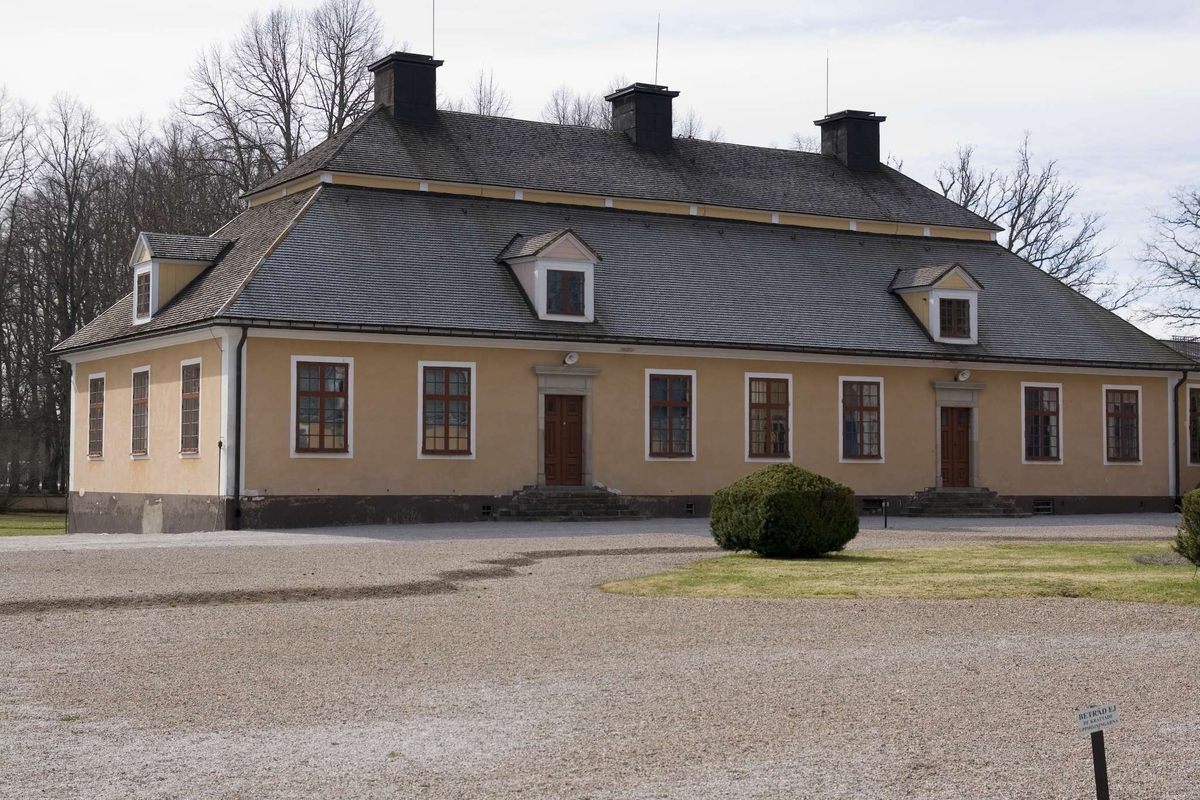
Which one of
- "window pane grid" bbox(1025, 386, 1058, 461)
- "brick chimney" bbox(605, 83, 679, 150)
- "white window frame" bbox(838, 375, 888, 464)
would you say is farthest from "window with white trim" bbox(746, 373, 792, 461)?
"brick chimney" bbox(605, 83, 679, 150)

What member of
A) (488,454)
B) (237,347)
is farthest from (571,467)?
(237,347)

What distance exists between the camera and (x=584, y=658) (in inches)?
448

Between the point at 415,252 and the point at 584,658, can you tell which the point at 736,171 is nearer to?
the point at 415,252

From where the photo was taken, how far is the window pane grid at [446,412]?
2956 centimetres

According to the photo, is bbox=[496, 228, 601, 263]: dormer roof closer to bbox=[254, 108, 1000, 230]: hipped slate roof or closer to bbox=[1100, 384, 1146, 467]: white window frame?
bbox=[254, 108, 1000, 230]: hipped slate roof

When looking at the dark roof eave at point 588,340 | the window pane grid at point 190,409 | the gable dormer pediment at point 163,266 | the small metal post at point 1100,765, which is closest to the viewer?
the small metal post at point 1100,765

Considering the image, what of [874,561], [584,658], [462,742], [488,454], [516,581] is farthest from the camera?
[488,454]

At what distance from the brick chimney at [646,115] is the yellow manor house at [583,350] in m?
0.09

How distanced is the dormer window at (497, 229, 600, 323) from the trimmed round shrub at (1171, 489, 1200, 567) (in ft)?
52.1

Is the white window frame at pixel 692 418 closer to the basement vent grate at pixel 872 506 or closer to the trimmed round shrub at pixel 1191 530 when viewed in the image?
the basement vent grate at pixel 872 506

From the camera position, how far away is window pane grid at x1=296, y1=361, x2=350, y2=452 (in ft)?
92.8

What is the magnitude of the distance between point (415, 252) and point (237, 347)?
200 inches

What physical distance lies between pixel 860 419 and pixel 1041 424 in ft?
16.5

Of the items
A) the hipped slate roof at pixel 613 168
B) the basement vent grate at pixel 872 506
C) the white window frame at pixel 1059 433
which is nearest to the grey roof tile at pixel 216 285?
the hipped slate roof at pixel 613 168
